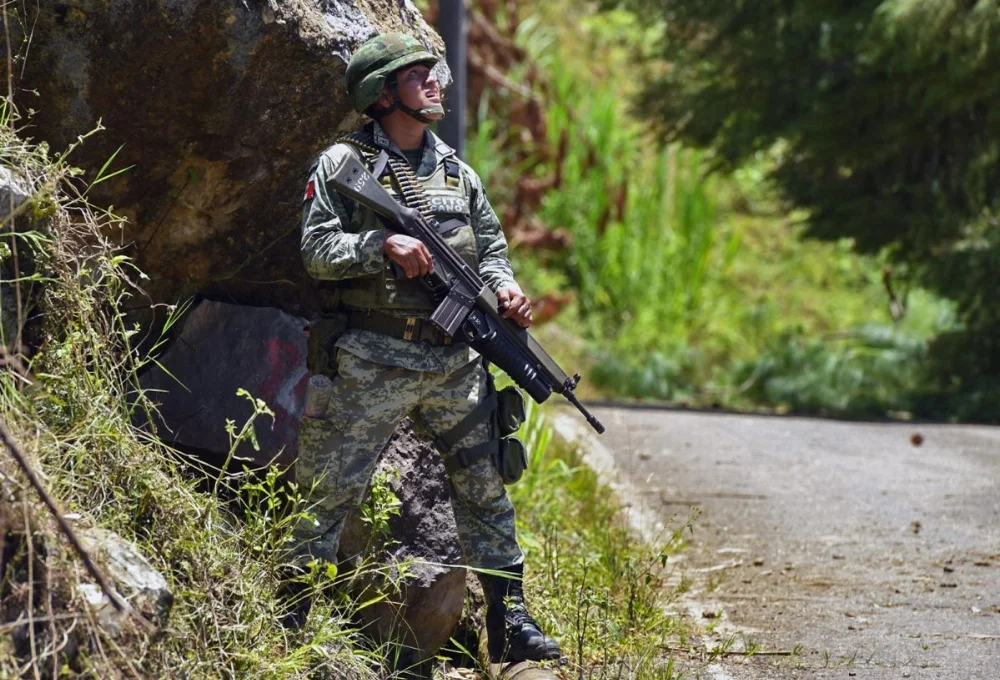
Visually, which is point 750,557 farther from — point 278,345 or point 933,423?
point 933,423

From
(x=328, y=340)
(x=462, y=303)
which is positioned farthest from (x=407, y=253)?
(x=328, y=340)

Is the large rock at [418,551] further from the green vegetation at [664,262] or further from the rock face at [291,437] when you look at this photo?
the green vegetation at [664,262]

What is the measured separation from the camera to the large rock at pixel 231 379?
466 cm

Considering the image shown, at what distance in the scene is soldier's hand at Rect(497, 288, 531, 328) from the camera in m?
4.27

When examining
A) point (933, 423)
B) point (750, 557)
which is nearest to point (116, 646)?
point (750, 557)

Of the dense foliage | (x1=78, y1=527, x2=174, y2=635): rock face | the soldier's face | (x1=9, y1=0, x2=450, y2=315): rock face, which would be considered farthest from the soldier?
the dense foliage

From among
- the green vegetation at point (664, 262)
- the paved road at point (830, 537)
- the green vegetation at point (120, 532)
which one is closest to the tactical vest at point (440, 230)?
the green vegetation at point (120, 532)

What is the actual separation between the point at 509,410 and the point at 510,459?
0.16 meters

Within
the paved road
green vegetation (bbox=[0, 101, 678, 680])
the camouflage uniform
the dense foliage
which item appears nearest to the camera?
green vegetation (bbox=[0, 101, 678, 680])

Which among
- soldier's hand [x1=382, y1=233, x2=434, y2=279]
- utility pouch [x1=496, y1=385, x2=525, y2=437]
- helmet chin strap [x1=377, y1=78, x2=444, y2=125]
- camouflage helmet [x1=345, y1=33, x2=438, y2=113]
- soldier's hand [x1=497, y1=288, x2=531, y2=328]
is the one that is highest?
camouflage helmet [x1=345, y1=33, x2=438, y2=113]

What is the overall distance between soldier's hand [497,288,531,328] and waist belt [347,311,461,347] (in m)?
0.22

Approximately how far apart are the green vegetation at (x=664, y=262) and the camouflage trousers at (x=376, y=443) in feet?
22.5

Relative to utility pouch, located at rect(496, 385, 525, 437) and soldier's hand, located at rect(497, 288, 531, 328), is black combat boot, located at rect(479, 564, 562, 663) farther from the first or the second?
soldier's hand, located at rect(497, 288, 531, 328)

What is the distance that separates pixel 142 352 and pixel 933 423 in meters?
6.32
